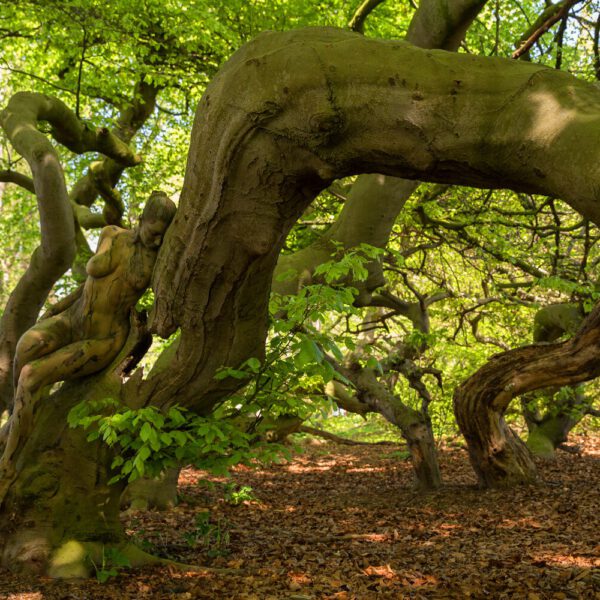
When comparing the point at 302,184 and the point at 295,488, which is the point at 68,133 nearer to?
the point at 302,184

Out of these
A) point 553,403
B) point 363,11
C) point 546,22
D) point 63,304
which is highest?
point 363,11

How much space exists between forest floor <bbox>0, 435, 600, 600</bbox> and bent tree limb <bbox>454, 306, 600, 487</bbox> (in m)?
0.33

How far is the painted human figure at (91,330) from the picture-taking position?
4.59 metres

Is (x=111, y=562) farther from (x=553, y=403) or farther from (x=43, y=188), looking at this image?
(x=553, y=403)

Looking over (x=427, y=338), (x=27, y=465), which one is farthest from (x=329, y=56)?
(x=427, y=338)

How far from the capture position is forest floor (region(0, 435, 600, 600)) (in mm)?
4441

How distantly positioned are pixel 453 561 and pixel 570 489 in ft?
13.1

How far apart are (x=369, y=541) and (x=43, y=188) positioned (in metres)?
4.70

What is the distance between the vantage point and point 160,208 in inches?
166

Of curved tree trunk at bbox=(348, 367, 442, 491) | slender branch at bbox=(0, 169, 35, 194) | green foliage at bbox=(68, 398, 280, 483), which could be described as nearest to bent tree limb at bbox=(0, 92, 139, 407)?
slender branch at bbox=(0, 169, 35, 194)

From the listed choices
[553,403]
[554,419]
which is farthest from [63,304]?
[554,419]

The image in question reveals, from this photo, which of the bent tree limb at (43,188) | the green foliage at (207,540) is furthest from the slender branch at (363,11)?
the green foliage at (207,540)

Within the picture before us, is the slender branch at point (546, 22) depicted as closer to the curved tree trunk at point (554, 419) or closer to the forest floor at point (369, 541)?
the forest floor at point (369, 541)

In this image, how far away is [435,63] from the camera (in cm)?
278
